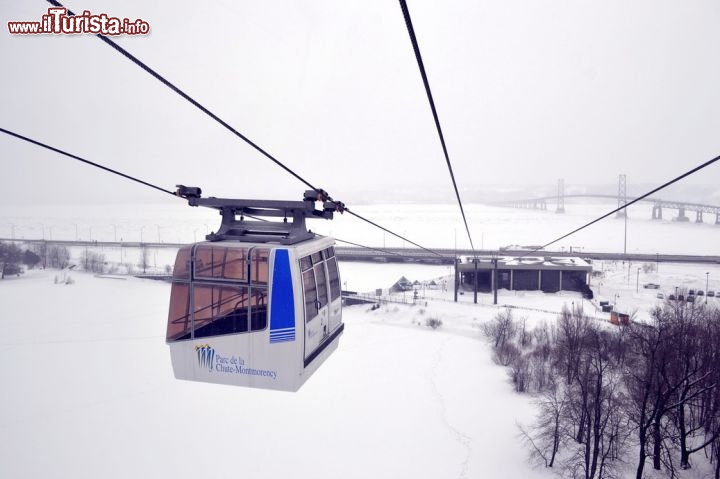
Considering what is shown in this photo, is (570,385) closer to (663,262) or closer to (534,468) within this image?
(534,468)

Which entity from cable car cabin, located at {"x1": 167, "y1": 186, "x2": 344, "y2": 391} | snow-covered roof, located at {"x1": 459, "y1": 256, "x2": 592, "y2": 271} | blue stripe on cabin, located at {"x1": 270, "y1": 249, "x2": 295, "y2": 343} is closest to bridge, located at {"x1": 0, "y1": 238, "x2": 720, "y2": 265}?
snow-covered roof, located at {"x1": 459, "y1": 256, "x2": 592, "y2": 271}

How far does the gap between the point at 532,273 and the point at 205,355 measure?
4465cm

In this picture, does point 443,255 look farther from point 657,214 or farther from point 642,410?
point 657,214

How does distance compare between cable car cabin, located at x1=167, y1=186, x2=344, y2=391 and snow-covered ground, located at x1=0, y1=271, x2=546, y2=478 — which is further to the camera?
snow-covered ground, located at x1=0, y1=271, x2=546, y2=478

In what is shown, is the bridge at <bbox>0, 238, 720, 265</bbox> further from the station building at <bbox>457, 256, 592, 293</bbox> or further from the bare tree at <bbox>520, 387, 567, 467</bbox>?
the bare tree at <bbox>520, 387, 567, 467</bbox>

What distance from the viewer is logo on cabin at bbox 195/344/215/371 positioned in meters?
5.84

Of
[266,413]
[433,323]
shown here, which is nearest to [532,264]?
[433,323]

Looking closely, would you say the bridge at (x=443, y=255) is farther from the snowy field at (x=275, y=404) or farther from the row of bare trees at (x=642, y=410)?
the row of bare trees at (x=642, y=410)

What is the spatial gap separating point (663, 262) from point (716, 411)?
46.3m

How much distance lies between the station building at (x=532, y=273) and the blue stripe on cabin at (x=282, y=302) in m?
40.1

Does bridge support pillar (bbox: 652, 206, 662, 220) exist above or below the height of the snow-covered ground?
above

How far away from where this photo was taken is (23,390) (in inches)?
981

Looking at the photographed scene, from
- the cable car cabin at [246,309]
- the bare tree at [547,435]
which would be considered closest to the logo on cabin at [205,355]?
the cable car cabin at [246,309]

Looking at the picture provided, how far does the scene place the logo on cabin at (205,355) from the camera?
19.2 feet
